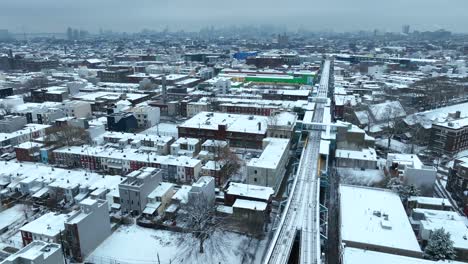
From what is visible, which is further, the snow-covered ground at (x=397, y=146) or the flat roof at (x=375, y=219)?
the snow-covered ground at (x=397, y=146)

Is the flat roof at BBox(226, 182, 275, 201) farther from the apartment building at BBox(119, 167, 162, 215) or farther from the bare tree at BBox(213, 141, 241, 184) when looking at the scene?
the apartment building at BBox(119, 167, 162, 215)

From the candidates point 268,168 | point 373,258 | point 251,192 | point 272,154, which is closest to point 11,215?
point 251,192

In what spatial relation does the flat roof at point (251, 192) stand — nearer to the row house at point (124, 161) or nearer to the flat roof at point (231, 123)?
the row house at point (124, 161)

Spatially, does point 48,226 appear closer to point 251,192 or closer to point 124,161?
point 124,161

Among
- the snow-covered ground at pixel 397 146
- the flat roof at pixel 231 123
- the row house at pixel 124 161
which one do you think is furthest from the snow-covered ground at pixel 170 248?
the snow-covered ground at pixel 397 146

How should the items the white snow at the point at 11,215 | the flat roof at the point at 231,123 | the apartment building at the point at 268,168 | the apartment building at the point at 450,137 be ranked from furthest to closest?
the flat roof at the point at 231,123 < the apartment building at the point at 450,137 < the apartment building at the point at 268,168 < the white snow at the point at 11,215
